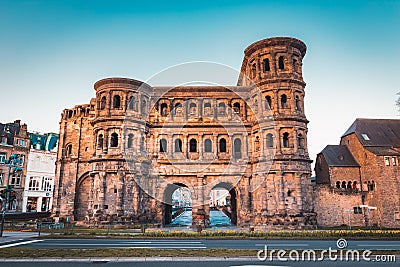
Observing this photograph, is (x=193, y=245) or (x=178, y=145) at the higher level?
(x=178, y=145)

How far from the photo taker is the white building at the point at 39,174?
5181 centimetres

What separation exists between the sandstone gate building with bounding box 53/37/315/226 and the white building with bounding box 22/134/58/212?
59.7 feet

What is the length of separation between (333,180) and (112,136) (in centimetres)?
2832

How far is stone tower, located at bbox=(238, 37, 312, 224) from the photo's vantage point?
104ft

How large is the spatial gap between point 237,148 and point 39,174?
38022mm

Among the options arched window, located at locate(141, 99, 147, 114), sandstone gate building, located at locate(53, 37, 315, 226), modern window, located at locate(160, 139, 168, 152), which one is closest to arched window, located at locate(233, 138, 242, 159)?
sandstone gate building, located at locate(53, 37, 315, 226)

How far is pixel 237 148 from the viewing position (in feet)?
119

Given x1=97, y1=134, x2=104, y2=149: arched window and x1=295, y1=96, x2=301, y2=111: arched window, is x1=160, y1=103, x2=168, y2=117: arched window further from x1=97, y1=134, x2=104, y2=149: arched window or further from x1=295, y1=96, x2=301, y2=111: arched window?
x1=295, y1=96, x2=301, y2=111: arched window

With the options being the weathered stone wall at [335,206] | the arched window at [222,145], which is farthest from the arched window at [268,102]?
the weathered stone wall at [335,206]

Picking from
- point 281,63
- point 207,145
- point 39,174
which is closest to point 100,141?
point 207,145

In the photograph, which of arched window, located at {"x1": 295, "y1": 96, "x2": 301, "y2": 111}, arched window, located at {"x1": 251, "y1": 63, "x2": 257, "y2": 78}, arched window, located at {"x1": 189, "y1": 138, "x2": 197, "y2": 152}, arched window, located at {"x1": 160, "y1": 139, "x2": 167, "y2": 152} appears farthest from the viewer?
arched window, located at {"x1": 251, "y1": 63, "x2": 257, "y2": 78}

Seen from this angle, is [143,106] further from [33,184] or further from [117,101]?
[33,184]

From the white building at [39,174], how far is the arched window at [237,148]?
3777cm

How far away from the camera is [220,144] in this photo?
36.5 metres
